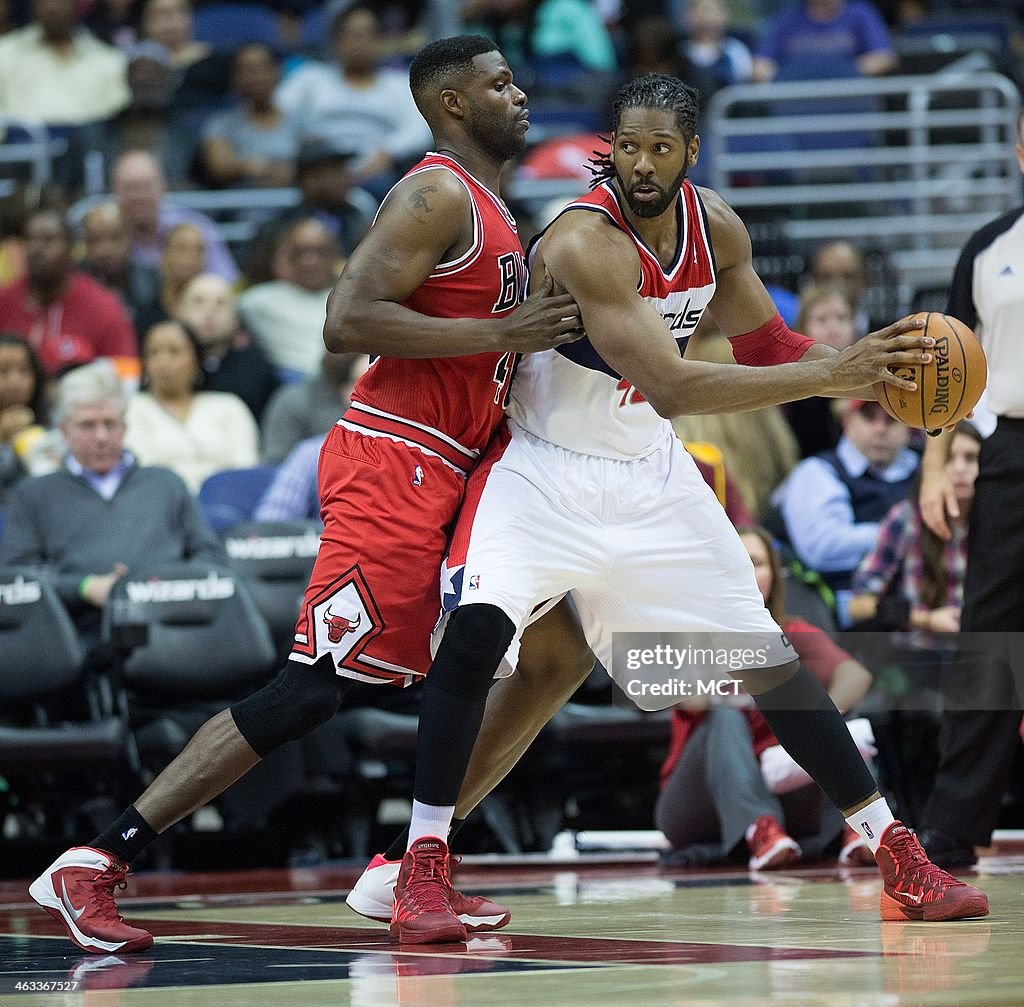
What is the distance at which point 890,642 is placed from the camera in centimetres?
727

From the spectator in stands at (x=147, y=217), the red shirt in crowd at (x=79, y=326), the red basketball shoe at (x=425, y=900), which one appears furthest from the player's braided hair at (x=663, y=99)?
the spectator in stands at (x=147, y=217)

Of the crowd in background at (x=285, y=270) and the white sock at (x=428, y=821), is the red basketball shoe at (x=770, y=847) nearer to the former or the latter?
the crowd in background at (x=285, y=270)

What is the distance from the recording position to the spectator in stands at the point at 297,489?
26.8 ft

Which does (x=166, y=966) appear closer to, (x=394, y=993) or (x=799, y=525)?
(x=394, y=993)

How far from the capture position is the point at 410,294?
4.45m

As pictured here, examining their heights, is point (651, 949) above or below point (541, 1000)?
below

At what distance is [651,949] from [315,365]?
6720 mm

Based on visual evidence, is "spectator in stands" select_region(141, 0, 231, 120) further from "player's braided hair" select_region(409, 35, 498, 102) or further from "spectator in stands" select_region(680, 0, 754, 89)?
"player's braided hair" select_region(409, 35, 498, 102)

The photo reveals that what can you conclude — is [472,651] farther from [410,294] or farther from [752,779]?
[752,779]

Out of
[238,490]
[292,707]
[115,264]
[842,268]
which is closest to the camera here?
[292,707]

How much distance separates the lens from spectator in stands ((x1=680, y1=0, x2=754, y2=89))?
12633 millimetres

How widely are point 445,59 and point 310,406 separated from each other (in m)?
4.45

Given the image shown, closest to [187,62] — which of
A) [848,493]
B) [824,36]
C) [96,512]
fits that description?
[824,36]

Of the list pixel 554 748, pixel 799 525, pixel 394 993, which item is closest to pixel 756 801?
pixel 554 748
